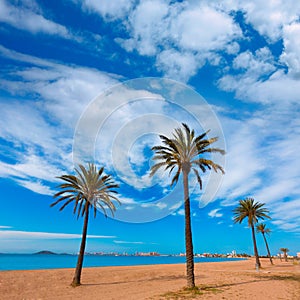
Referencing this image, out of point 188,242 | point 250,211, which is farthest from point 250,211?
point 188,242

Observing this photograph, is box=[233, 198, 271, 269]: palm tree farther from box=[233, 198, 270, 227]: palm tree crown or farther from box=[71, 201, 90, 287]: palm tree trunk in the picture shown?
box=[71, 201, 90, 287]: palm tree trunk

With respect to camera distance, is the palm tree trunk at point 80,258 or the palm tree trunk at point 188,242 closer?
the palm tree trunk at point 188,242

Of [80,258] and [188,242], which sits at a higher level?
[188,242]

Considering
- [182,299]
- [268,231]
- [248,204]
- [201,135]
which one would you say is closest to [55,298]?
[182,299]

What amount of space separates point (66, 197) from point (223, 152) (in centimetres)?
1543

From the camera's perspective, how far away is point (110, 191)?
89.7 ft

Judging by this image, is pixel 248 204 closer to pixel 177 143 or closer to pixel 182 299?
pixel 177 143

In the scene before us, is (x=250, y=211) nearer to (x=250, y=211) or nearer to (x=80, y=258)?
(x=250, y=211)

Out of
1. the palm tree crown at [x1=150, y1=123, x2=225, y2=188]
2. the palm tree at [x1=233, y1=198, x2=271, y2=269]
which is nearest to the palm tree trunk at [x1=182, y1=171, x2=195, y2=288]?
the palm tree crown at [x1=150, y1=123, x2=225, y2=188]

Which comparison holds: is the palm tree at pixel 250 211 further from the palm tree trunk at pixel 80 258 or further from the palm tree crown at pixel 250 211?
the palm tree trunk at pixel 80 258

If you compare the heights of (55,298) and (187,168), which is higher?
(187,168)

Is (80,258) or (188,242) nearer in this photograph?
(188,242)

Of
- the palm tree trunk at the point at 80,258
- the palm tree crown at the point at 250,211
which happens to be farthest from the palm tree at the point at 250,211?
the palm tree trunk at the point at 80,258

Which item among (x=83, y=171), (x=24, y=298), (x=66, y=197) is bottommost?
(x=24, y=298)
